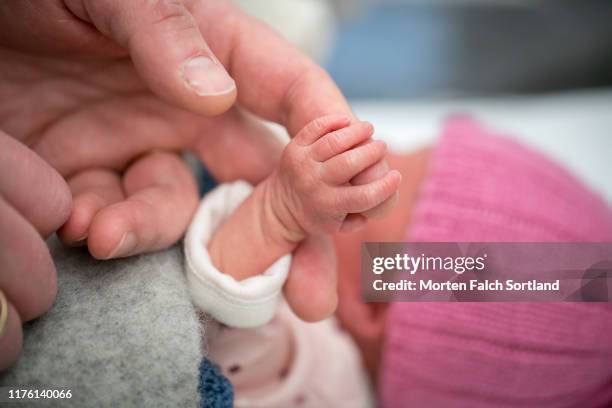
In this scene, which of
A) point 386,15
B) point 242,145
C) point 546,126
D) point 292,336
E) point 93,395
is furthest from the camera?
point 386,15

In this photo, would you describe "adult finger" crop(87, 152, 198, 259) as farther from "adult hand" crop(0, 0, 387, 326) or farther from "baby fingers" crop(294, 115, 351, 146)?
"baby fingers" crop(294, 115, 351, 146)

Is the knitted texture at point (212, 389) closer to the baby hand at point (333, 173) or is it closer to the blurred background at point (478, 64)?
the baby hand at point (333, 173)

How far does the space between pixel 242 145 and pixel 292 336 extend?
0.85 feet

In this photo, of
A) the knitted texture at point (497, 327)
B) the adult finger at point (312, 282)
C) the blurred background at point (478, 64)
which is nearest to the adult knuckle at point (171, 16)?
the adult finger at point (312, 282)

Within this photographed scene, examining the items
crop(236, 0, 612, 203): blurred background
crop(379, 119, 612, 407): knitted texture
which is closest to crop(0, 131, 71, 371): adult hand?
crop(379, 119, 612, 407): knitted texture

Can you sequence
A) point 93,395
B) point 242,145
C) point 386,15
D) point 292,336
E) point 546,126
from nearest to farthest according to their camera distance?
1. point 93,395
2. point 242,145
3. point 292,336
4. point 546,126
5. point 386,15

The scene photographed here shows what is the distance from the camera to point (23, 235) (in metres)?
0.37

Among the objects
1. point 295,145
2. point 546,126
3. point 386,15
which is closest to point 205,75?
point 295,145

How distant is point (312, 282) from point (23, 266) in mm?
242

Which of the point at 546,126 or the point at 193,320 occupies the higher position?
the point at 193,320

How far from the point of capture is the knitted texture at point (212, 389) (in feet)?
1.47

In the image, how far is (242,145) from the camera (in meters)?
0.58

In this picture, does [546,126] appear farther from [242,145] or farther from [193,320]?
[193,320]

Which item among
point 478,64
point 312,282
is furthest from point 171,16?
point 478,64
